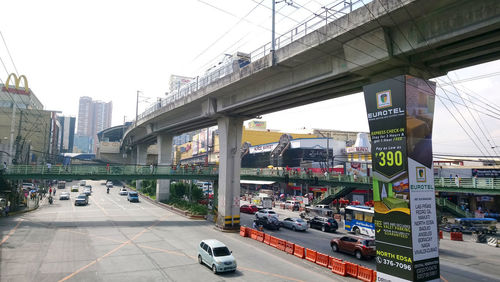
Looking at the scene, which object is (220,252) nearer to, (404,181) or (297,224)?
(404,181)

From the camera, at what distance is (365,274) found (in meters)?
16.7

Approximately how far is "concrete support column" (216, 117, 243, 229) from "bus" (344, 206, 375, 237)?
11.2 m

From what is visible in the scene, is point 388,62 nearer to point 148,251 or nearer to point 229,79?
point 229,79

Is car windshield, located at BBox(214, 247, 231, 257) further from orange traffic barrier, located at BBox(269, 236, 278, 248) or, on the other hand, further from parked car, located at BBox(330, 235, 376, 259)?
parked car, located at BBox(330, 235, 376, 259)

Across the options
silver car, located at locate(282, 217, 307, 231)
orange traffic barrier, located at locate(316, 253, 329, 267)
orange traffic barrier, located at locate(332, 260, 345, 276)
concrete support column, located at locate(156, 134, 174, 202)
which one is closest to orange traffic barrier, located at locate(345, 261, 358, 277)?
orange traffic barrier, located at locate(332, 260, 345, 276)

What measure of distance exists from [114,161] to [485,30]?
104m

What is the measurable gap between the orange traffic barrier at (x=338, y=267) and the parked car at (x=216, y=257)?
5955mm

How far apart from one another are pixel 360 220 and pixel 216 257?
18037 millimetres

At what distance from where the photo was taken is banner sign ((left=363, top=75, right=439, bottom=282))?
43.2 ft

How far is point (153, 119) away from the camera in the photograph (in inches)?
1807

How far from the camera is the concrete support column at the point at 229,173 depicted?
31859 millimetres

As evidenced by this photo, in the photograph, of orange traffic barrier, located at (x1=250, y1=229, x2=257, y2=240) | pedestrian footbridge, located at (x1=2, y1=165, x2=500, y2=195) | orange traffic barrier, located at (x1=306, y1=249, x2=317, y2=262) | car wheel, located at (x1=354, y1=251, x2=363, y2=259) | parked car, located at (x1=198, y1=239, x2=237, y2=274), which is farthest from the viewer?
pedestrian footbridge, located at (x1=2, y1=165, x2=500, y2=195)

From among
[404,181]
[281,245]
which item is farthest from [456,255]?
[404,181]

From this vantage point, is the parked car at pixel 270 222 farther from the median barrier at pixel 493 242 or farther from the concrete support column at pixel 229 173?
the median barrier at pixel 493 242
